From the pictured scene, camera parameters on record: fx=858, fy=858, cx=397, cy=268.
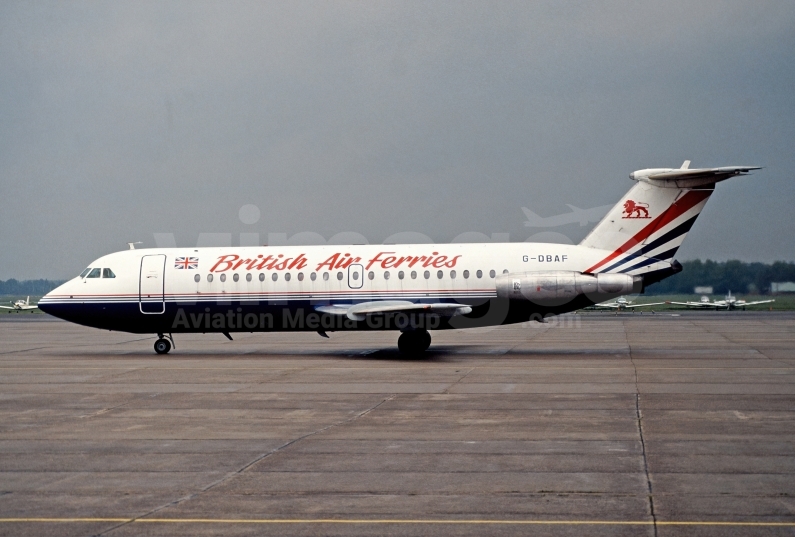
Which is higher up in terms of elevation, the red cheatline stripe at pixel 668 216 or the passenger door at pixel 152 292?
the red cheatline stripe at pixel 668 216

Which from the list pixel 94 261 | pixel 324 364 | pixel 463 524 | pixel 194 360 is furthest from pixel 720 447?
pixel 94 261

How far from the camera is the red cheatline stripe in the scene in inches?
1010

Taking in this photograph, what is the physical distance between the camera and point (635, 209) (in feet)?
85.6

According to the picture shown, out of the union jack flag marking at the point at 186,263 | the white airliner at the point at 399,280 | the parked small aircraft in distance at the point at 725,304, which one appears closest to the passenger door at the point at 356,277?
the white airliner at the point at 399,280

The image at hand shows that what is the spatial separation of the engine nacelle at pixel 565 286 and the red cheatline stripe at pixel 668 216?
85 centimetres

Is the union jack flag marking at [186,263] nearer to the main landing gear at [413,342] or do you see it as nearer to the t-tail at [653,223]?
the main landing gear at [413,342]

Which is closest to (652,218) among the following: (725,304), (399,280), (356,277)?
(399,280)

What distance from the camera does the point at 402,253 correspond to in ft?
88.6

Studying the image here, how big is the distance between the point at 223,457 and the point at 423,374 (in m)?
10.7

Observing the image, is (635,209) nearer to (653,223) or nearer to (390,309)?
(653,223)

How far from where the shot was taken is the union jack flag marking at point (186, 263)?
28.2 metres

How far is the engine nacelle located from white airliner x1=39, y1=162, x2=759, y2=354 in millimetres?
30

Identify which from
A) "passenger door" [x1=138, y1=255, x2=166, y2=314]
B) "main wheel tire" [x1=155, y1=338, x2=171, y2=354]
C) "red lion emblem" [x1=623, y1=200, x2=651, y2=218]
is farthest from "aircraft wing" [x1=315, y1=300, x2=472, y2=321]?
"main wheel tire" [x1=155, y1=338, x2=171, y2=354]

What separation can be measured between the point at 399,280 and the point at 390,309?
177 centimetres
